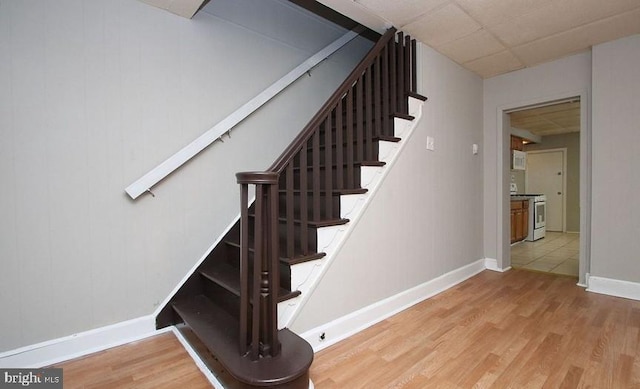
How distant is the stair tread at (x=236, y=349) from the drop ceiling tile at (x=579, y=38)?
3.40 meters

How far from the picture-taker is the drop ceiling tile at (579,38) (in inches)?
98.0

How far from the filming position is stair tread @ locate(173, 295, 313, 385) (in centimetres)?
133

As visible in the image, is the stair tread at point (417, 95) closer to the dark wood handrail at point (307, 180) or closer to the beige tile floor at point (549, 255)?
the dark wood handrail at point (307, 180)

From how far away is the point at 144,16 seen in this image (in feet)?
6.86

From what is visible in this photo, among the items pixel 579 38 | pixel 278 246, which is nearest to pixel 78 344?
pixel 278 246

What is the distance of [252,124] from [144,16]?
106cm

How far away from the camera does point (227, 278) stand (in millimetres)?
2076

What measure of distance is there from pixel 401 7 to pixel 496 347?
2.53 metres

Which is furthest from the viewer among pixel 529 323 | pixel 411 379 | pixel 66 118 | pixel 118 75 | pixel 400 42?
pixel 400 42

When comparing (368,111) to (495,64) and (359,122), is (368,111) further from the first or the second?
(495,64)

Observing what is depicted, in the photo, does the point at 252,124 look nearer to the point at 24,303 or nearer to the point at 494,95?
the point at 24,303

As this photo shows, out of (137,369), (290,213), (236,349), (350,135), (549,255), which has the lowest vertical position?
(549,255)

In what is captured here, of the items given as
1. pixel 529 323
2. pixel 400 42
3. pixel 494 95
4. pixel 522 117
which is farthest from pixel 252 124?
pixel 522 117

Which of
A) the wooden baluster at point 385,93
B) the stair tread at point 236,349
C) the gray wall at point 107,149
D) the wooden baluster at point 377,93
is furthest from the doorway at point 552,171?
the gray wall at point 107,149
